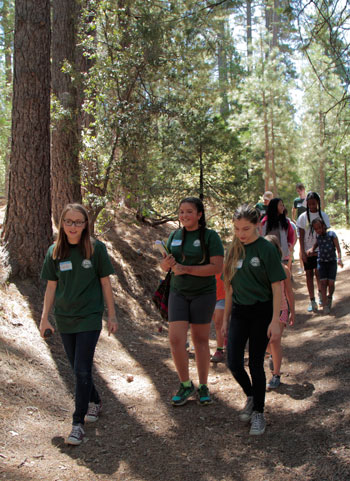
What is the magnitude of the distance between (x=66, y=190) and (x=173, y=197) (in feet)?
10.9

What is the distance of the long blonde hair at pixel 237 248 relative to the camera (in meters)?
3.99

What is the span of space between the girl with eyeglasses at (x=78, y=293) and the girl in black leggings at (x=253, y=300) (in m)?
1.08

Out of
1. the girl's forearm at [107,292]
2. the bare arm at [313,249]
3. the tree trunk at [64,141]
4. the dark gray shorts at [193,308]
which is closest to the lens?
the girl's forearm at [107,292]

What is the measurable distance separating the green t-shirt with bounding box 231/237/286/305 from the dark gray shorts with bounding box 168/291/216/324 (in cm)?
53

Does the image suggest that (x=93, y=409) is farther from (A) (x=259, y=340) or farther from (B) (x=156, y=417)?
(A) (x=259, y=340)

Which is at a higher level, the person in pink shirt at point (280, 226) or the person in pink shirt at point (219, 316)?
the person in pink shirt at point (280, 226)

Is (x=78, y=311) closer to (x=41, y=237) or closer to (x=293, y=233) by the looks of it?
(x=41, y=237)

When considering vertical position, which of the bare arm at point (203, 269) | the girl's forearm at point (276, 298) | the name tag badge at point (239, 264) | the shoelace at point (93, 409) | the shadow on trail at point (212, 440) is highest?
the name tag badge at point (239, 264)

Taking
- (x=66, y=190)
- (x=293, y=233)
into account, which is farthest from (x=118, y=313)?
(x=293, y=233)

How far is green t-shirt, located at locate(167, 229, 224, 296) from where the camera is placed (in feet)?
14.6

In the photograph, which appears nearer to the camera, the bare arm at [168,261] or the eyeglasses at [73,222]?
the eyeglasses at [73,222]

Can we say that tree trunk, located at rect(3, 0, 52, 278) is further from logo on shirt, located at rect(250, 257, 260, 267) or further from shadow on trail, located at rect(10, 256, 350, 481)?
logo on shirt, located at rect(250, 257, 260, 267)

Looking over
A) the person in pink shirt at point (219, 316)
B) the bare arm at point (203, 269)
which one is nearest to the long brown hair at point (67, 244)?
the bare arm at point (203, 269)

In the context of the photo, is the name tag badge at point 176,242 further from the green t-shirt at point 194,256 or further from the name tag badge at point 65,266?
the name tag badge at point 65,266
